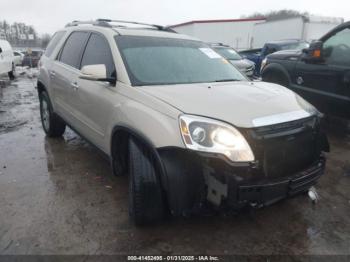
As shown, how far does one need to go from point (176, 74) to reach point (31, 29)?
A: 87.2 metres

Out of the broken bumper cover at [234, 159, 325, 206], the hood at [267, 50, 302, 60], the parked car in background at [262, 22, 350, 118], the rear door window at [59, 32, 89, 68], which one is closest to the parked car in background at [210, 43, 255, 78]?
the hood at [267, 50, 302, 60]

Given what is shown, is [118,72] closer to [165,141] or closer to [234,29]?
[165,141]

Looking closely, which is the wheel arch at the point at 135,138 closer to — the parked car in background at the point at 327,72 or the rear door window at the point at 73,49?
the rear door window at the point at 73,49

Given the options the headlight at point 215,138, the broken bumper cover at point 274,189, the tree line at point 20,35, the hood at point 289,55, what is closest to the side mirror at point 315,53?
the hood at point 289,55

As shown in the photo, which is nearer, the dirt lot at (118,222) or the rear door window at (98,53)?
the dirt lot at (118,222)

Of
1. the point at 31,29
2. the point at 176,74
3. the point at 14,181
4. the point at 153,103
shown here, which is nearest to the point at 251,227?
the point at 153,103

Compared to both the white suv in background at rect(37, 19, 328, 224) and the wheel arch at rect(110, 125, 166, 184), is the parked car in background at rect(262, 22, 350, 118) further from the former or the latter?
the wheel arch at rect(110, 125, 166, 184)

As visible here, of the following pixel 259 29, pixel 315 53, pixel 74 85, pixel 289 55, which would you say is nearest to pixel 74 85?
pixel 74 85

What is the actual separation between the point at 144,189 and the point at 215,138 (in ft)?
2.32

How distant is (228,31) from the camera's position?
28.6 m

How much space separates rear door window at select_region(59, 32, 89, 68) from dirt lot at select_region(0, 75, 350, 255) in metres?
1.35

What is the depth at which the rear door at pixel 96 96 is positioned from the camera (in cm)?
325

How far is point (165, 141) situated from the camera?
8.10ft

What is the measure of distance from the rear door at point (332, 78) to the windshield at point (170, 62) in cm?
213
